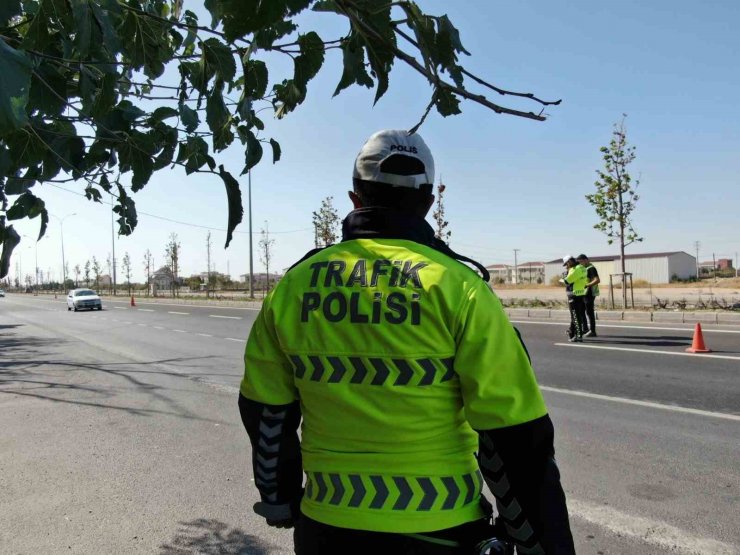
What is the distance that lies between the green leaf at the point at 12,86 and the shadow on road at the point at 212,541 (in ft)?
8.92

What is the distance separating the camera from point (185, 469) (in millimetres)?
4074

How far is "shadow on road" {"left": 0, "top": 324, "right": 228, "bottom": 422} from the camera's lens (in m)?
6.28

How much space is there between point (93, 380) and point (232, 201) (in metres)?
7.35

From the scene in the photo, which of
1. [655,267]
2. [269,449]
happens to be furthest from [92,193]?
[655,267]

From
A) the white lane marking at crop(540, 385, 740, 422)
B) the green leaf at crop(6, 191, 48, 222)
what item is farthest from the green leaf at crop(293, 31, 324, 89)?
the white lane marking at crop(540, 385, 740, 422)

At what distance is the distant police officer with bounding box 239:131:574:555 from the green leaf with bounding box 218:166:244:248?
241 mm

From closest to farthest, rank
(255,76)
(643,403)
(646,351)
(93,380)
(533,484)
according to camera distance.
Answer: (533,484) → (255,76) → (643,403) → (93,380) → (646,351)

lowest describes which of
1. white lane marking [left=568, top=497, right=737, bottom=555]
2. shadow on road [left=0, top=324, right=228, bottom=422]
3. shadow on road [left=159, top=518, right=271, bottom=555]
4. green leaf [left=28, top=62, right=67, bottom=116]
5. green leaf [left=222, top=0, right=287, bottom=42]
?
white lane marking [left=568, top=497, right=737, bottom=555]

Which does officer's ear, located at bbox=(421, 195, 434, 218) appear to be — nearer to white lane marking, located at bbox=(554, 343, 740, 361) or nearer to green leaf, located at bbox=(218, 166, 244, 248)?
green leaf, located at bbox=(218, 166, 244, 248)

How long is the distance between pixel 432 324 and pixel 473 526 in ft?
1.63

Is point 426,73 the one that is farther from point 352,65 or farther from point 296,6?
point 296,6

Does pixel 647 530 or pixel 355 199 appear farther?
pixel 647 530

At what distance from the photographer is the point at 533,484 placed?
125cm

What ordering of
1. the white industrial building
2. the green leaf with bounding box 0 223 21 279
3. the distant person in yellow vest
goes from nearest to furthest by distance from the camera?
the green leaf with bounding box 0 223 21 279 < the distant person in yellow vest < the white industrial building
